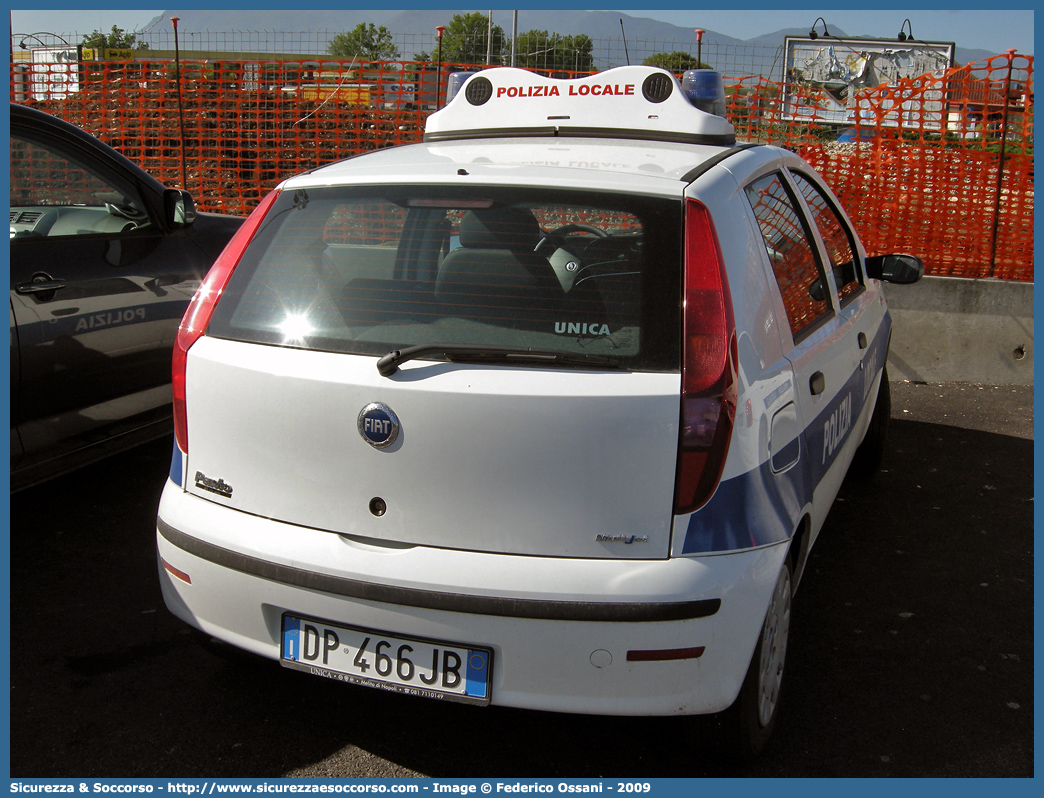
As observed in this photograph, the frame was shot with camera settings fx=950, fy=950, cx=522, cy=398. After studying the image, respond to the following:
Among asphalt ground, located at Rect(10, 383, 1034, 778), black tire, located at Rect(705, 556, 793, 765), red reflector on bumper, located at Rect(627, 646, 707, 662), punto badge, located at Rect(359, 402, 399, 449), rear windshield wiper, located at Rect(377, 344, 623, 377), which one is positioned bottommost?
asphalt ground, located at Rect(10, 383, 1034, 778)

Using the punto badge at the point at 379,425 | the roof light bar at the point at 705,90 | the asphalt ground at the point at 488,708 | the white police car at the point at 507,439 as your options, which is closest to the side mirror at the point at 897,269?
the roof light bar at the point at 705,90

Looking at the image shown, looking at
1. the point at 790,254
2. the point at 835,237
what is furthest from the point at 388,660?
the point at 835,237

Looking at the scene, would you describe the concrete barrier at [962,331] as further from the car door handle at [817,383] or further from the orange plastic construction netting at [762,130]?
the car door handle at [817,383]

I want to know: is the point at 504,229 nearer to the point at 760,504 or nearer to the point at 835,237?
the point at 760,504

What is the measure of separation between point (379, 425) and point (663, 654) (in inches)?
34.2

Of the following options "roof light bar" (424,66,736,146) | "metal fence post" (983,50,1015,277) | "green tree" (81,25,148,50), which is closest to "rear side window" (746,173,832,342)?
"roof light bar" (424,66,736,146)

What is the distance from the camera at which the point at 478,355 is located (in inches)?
90.2

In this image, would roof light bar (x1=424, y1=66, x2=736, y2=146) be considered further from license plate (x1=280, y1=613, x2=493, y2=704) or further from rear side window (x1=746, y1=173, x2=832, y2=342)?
license plate (x1=280, y1=613, x2=493, y2=704)

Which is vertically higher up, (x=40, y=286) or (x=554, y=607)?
A: (x=40, y=286)

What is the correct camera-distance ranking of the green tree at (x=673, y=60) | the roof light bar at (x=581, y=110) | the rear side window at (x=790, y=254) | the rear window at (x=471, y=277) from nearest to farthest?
the rear window at (x=471, y=277) < the rear side window at (x=790, y=254) < the roof light bar at (x=581, y=110) < the green tree at (x=673, y=60)

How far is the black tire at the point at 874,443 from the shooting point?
4883mm

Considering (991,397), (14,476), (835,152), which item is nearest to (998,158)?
(835,152)

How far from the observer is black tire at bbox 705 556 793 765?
8.13ft

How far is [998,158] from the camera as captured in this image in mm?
7578
